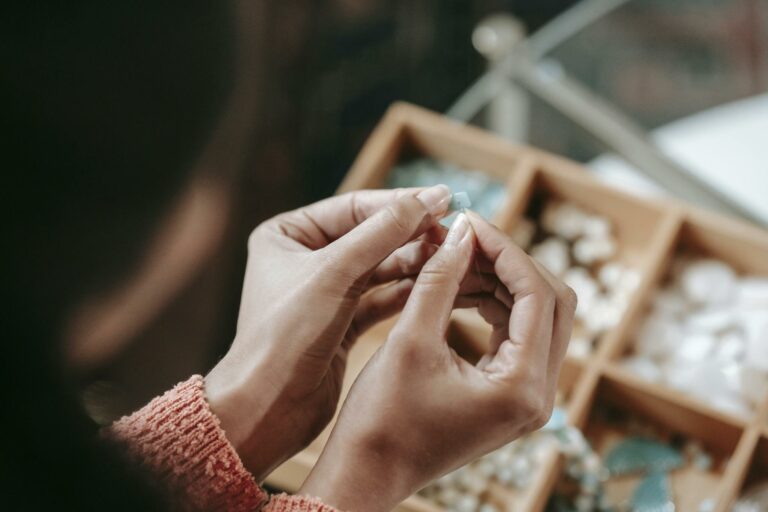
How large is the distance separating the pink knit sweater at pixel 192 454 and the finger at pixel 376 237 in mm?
162

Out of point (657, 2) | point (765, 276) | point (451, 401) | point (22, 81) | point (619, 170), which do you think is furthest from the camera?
point (657, 2)

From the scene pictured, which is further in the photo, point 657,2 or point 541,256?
point 657,2

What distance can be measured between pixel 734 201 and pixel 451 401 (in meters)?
0.70

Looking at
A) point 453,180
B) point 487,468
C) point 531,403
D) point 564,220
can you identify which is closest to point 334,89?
A: point 453,180

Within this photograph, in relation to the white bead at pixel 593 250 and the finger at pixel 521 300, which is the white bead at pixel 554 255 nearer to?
the white bead at pixel 593 250

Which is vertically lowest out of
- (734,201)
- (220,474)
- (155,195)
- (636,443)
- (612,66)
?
(636,443)

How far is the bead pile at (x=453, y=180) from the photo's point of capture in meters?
1.08

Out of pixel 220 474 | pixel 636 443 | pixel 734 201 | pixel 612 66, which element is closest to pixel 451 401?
pixel 220 474

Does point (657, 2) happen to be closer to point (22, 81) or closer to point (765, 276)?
point (765, 276)

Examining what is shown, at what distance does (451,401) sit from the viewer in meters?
0.57

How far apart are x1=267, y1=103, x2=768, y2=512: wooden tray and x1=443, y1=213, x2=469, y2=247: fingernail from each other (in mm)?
233

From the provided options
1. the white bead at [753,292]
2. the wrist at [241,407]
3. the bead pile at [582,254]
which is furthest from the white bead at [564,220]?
the wrist at [241,407]

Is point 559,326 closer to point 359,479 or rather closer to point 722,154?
point 359,479

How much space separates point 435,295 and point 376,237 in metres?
0.07
